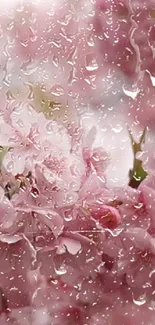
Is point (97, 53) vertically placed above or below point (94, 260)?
above


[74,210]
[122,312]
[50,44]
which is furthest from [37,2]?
[122,312]

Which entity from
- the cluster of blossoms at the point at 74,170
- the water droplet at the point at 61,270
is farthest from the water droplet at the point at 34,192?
the water droplet at the point at 61,270

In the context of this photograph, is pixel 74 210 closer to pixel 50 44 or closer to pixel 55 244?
pixel 55 244

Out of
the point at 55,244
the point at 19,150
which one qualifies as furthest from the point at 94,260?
the point at 19,150

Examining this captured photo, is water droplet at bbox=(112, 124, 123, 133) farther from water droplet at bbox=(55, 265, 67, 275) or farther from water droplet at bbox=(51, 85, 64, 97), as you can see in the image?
water droplet at bbox=(55, 265, 67, 275)

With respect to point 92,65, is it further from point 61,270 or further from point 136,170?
point 61,270

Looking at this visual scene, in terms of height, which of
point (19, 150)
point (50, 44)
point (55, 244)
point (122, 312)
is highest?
point (50, 44)
